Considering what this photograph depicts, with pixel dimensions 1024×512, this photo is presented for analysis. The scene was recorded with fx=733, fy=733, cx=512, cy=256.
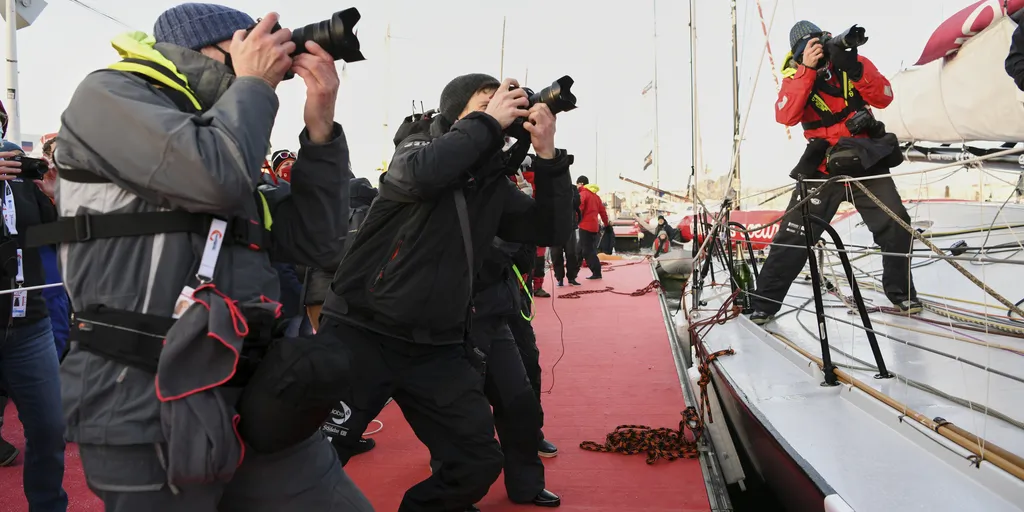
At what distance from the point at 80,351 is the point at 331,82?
2.38 feet

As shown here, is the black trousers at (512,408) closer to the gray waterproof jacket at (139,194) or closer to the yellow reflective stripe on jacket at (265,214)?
the yellow reflective stripe on jacket at (265,214)

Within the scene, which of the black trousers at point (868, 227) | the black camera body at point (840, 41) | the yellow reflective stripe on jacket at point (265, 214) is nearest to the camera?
the yellow reflective stripe on jacket at point (265, 214)

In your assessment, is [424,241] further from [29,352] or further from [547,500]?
[29,352]

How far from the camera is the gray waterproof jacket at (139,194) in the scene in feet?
4.25

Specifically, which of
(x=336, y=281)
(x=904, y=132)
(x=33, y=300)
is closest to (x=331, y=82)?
(x=336, y=281)

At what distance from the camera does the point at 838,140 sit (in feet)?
15.8

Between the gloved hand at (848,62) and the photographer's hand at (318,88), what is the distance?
12.7 ft

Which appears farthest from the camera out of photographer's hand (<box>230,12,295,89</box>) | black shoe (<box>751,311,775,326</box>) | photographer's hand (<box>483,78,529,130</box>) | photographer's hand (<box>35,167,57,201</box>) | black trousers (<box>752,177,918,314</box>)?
black shoe (<box>751,311,775,326</box>)

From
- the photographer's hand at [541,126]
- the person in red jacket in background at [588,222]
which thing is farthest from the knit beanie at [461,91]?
the person in red jacket in background at [588,222]

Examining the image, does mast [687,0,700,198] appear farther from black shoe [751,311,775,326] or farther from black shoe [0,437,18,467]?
black shoe [0,437,18,467]

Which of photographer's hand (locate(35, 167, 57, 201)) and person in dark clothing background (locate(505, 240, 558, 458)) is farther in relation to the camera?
person in dark clothing background (locate(505, 240, 558, 458))

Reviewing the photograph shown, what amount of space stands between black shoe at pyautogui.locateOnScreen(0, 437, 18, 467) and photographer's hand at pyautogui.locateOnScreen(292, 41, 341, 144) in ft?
11.3

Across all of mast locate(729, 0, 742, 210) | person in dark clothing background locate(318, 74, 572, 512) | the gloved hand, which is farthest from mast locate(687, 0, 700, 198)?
person in dark clothing background locate(318, 74, 572, 512)

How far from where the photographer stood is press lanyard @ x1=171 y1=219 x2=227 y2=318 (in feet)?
4.45
